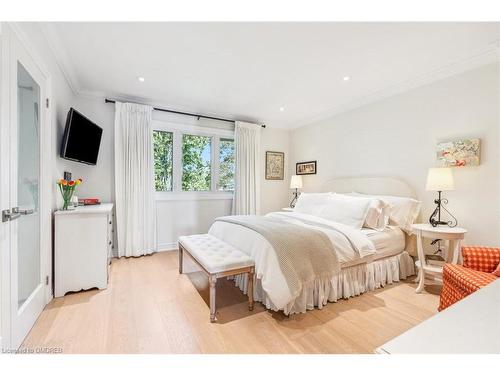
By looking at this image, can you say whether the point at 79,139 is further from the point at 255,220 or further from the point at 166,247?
the point at 255,220

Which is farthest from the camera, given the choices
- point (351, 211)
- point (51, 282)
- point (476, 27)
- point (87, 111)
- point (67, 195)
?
point (87, 111)

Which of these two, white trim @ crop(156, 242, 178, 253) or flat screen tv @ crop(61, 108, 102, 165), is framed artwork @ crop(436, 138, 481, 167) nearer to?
white trim @ crop(156, 242, 178, 253)

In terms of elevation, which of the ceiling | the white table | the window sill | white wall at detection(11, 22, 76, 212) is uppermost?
the ceiling

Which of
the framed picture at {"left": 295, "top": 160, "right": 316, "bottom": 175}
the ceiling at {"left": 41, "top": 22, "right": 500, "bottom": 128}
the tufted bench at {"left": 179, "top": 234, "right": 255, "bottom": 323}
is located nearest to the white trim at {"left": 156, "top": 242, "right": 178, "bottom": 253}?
the tufted bench at {"left": 179, "top": 234, "right": 255, "bottom": 323}

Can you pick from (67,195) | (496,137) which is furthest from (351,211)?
(67,195)

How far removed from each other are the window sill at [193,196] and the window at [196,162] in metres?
0.09

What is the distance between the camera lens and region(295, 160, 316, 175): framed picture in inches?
184

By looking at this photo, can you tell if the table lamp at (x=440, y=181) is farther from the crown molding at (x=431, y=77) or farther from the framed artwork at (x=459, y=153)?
the crown molding at (x=431, y=77)

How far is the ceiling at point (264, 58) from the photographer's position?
2064 mm

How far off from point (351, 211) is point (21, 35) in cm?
339

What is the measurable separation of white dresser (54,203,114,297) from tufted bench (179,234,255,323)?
90cm
